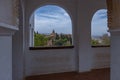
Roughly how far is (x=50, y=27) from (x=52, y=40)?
478 mm

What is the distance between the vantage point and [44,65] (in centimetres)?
603

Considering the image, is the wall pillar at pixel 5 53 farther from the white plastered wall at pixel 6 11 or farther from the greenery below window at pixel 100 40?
the greenery below window at pixel 100 40

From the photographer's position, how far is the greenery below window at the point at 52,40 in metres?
6.24

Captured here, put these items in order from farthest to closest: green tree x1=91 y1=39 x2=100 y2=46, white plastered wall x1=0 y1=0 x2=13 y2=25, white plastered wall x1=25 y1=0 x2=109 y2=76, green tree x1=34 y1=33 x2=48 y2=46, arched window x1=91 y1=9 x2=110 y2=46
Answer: arched window x1=91 y1=9 x2=110 y2=46 < green tree x1=91 y1=39 x2=100 y2=46 < green tree x1=34 y1=33 x2=48 y2=46 < white plastered wall x1=25 y1=0 x2=109 y2=76 < white plastered wall x1=0 y1=0 x2=13 y2=25

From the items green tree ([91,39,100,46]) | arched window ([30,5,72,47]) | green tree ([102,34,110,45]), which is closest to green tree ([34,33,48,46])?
arched window ([30,5,72,47])

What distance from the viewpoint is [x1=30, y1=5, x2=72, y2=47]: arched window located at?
6.23 metres

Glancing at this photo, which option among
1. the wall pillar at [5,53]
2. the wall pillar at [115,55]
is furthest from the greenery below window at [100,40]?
the wall pillar at [5,53]

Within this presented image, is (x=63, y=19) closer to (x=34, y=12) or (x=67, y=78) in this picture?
(x=34, y=12)

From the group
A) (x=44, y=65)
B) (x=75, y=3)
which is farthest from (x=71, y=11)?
(x=44, y=65)

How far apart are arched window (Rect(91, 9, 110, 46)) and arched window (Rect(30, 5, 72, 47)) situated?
1116 mm

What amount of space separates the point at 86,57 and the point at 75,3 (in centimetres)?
198

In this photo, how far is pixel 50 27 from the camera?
6.46 meters

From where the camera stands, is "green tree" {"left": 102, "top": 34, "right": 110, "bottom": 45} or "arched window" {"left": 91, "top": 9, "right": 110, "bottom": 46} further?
"green tree" {"left": 102, "top": 34, "right": 110, "bottom": 45}

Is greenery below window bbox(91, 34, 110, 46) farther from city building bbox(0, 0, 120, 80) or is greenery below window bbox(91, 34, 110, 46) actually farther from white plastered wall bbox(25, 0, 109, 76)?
white plastered wall bbox(25, 0, 109, 76)
